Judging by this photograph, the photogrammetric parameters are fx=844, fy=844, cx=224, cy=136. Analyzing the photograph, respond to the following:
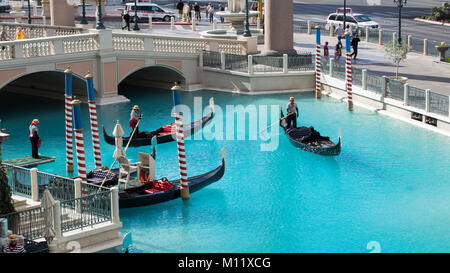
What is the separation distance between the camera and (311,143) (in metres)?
33.5

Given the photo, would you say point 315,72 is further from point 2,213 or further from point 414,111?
point 2,213

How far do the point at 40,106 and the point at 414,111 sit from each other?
Answer: 62.6ft

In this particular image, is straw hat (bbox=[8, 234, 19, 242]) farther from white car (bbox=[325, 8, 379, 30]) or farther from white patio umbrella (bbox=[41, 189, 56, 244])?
white car (bbox=[325, 8, 379, 30])

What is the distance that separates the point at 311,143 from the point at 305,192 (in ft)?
16.8

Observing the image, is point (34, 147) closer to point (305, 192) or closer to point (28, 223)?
point (305, 192)

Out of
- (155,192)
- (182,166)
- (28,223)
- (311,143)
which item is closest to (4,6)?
(311,143)

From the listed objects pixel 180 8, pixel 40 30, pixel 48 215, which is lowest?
pixel 48 215

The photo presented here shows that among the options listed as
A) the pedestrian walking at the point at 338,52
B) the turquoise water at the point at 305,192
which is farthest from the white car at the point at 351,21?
the turquoise water at the point at 305,192

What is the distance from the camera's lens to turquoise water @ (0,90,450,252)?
24.3 m

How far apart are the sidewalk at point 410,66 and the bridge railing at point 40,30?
14.5 m

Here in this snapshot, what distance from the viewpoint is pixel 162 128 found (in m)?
36.1

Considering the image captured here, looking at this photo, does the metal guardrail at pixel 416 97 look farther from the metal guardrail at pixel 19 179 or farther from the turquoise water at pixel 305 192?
Result: the metal guardrail at pixel 19 179

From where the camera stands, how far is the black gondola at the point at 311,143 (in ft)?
107
